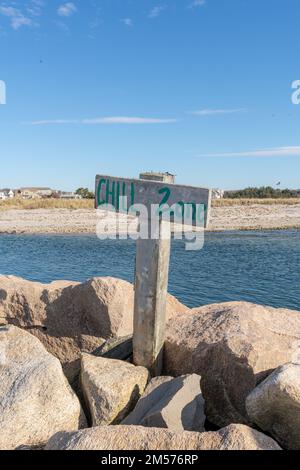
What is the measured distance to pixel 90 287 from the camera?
7074mm

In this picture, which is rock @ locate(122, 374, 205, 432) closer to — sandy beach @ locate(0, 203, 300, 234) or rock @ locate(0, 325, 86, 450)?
rock @ locate(0, 325, 86, 450)

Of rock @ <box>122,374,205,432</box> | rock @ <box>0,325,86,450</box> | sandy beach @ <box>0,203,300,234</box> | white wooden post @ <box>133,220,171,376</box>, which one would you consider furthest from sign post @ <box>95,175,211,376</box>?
sandy beach @ <box>0,203,300,234</box>

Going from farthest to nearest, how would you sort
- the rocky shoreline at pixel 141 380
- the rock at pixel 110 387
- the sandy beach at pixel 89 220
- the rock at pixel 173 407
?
the sandy beach at pixel 89 220 → the rock at pixel 110 387 → the rock at pixel 173 407 → the rocky shoreline at pixel 141 380

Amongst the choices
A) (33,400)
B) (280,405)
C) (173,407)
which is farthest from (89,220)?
(280,405)

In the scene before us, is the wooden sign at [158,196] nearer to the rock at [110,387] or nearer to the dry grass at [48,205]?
the rock at [110,387]

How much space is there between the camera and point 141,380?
5625mm

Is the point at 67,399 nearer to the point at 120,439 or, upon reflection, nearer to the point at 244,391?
the point at 120,439

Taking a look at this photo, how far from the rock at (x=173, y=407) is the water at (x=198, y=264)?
1040 cm

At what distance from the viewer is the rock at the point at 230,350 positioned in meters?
5.32

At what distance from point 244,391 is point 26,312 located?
147 inches

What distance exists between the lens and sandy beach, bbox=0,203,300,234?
4069cm

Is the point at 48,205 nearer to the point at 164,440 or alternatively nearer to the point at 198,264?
the point at 198,264

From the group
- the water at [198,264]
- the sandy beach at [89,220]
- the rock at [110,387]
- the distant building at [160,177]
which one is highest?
the distant building at [160,177]

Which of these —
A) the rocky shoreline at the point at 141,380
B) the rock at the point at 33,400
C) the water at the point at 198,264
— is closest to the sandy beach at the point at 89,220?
the water at the point at 198,264
